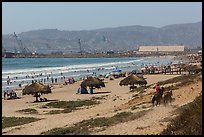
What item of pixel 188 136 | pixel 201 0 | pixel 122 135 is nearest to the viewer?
pixel 201 0

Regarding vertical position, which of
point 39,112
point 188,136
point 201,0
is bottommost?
point 39,112

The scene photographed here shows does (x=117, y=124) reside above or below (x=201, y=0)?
below

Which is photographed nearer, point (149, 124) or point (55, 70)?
point (149, 124)

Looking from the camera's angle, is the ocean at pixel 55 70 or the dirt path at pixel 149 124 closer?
the dirt path at pixel 149 124

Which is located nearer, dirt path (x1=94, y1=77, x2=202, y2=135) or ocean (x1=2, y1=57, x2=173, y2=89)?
dirt path (x1=94, y1=77, x2=202, y2=135)

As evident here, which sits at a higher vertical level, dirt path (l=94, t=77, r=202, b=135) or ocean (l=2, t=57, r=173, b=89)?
dirt path (l=94, t=77, r=202, b=135)

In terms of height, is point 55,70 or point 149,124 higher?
point 149,124

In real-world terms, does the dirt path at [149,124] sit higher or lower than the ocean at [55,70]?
higher

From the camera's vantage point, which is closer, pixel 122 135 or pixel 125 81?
pixel 122 135

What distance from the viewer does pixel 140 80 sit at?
98.9 feet

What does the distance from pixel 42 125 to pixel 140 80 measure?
15629 mm

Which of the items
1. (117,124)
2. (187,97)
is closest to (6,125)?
(117,124)

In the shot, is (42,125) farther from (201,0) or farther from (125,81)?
(125,81)

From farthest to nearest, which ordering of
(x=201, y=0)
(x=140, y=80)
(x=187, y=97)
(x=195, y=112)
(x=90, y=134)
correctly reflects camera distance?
(x=140, y=80) → (x=187, y=97) → (x=90, y=134) → (x=195, y=112) → (x=201, y=0)
